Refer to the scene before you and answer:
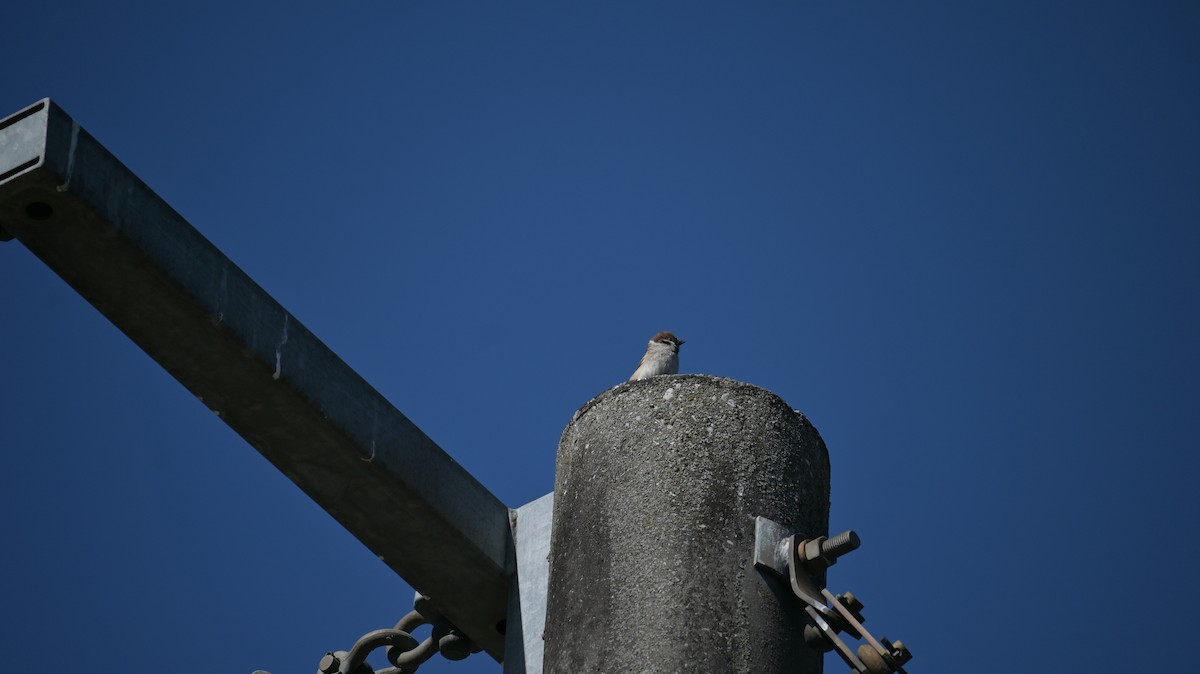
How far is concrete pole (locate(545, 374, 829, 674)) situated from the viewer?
4.38 m

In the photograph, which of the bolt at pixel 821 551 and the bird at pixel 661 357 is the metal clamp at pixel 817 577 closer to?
the bolt at pixel 821 551

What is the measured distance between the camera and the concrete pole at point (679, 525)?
4.38 metres

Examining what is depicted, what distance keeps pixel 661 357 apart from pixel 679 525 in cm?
629

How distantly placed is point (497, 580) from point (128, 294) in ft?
5.17

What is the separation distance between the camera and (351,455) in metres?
5.04

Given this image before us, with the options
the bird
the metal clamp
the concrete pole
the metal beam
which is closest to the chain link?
the metal beam

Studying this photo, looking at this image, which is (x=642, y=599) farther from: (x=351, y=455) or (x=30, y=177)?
(x=30, y=177)

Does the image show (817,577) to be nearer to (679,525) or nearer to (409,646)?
(679,525)

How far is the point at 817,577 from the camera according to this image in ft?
15.2

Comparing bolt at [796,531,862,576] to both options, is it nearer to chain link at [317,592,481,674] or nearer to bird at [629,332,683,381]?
chain link at [317,592,481,674]

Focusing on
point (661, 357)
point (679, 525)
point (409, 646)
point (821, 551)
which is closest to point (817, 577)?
point (821, 551)

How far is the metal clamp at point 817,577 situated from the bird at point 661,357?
586 centimetres

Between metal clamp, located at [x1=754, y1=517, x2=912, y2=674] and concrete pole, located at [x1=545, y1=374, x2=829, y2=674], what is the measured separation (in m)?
0.04

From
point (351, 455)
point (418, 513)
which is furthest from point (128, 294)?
point (418, 513)
